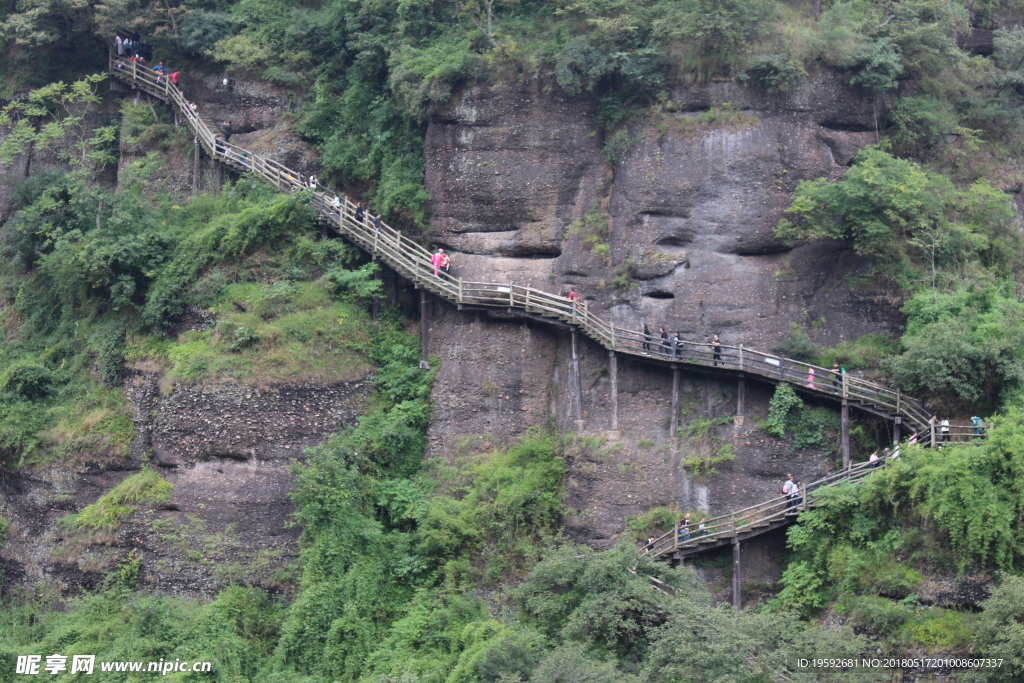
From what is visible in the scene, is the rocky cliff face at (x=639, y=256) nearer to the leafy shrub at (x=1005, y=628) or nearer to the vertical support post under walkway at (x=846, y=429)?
the vertical support post under walkway at (x=846, y=429)

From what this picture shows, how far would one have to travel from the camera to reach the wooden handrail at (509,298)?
34.2 m

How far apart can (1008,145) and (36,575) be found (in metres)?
29.1

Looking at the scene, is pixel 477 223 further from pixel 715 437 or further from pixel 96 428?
pixel 96 428

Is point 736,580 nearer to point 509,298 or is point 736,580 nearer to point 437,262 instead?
point 509,298

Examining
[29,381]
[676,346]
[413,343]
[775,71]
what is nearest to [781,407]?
[676,346]

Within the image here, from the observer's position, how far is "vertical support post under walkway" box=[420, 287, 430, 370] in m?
39.4

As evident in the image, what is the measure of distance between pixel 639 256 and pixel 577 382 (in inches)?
144

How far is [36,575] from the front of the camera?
3788 centimetres

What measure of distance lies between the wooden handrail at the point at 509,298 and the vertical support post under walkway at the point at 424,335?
584 mm

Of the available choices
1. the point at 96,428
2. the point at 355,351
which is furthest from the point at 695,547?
the point at 96,428

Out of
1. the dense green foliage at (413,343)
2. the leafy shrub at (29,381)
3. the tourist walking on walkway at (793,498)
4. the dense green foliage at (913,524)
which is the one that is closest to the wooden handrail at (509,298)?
the dense green foliage at (413,343)

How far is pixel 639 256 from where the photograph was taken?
3719 centimetres

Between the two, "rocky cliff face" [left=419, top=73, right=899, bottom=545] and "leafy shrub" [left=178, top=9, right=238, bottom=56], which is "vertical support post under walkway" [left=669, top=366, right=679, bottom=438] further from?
"leafy shrub" [left=178, top=9, right=238, bottom=56]

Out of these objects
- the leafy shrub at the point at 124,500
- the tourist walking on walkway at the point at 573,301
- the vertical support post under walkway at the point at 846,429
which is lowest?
the leafy shrub at the point at 124,500
